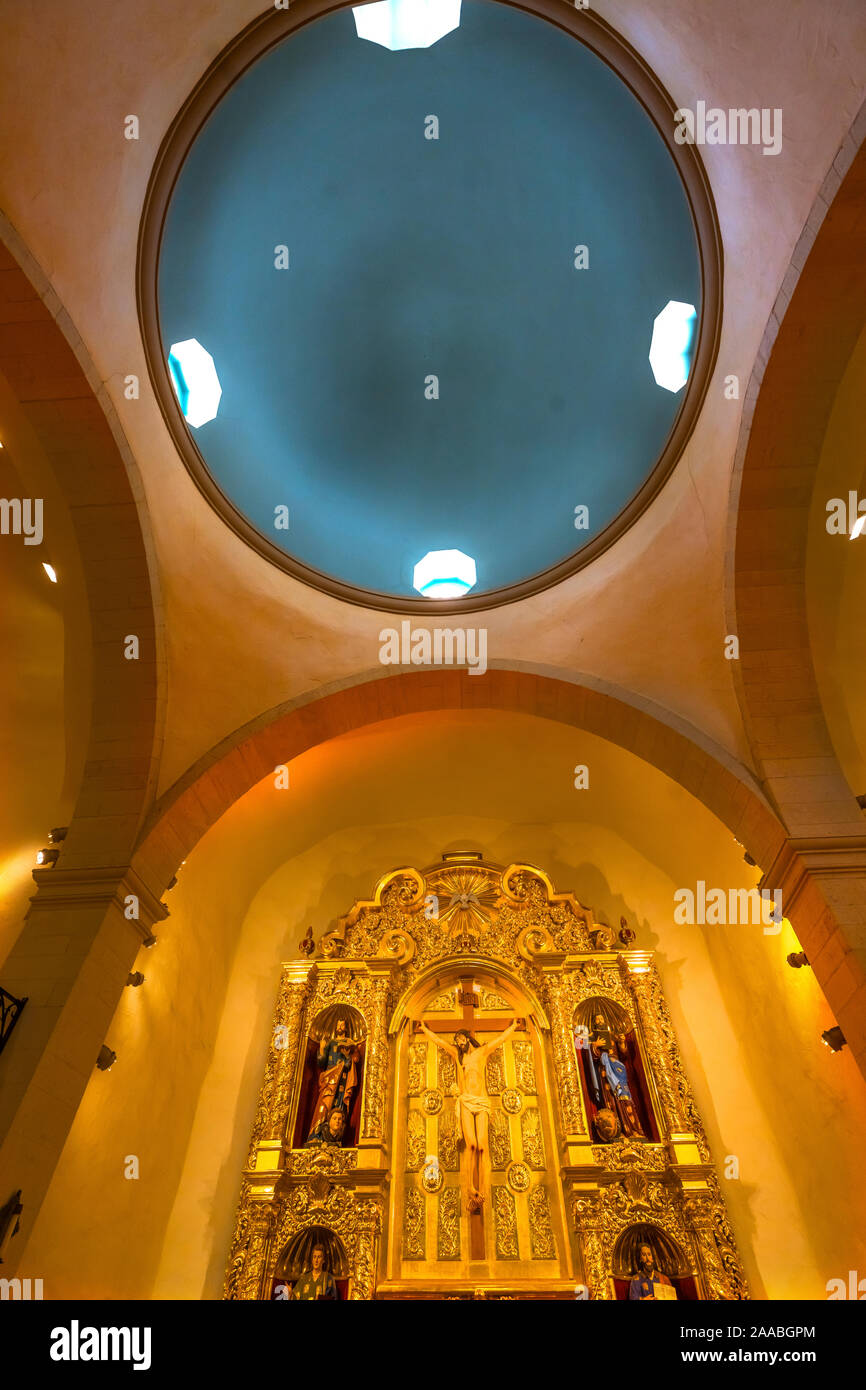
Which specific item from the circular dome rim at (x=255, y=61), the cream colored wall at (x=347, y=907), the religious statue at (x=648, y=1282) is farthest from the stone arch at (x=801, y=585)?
the religious statue at (x=648, y=1282)

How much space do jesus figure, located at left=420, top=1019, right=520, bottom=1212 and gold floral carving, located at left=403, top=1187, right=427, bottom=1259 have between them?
0.54 m

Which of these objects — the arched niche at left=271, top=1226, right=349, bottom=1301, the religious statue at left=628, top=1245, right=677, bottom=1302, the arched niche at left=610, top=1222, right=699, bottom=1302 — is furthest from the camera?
the arched niche at left=271, top=1226, right=349, bottom=1301

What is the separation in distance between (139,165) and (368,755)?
7.07 meters

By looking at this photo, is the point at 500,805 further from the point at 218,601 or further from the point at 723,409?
the point at 723,409

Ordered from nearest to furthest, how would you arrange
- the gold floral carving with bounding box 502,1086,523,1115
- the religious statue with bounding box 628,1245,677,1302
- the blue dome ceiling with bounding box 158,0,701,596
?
the religious statue with bounding box 628,1245,677,1302 < the blue dome ceiling with bounding box 158,0,701,596 < the gold floral carving with bounding box 502,1086,523,1115

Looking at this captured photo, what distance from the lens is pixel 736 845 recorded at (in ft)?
31.1

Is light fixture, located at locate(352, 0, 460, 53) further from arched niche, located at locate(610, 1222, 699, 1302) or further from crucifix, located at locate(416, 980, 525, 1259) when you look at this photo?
arched niche, located at locate(610, 1222, 699, 1302)

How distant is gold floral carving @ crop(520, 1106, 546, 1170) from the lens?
880 cm

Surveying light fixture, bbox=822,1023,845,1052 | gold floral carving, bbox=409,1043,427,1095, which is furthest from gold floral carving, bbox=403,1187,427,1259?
light fixture, bbox=822,1023,845,1052

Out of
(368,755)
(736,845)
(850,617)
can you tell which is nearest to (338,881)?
(368,755)

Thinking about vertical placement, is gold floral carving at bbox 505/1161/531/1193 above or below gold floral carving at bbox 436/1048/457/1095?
below

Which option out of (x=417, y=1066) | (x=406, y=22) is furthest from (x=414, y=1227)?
(x=406, y=22)

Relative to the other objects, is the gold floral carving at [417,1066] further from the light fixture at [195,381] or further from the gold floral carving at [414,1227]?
the light fixture at [195,381]
